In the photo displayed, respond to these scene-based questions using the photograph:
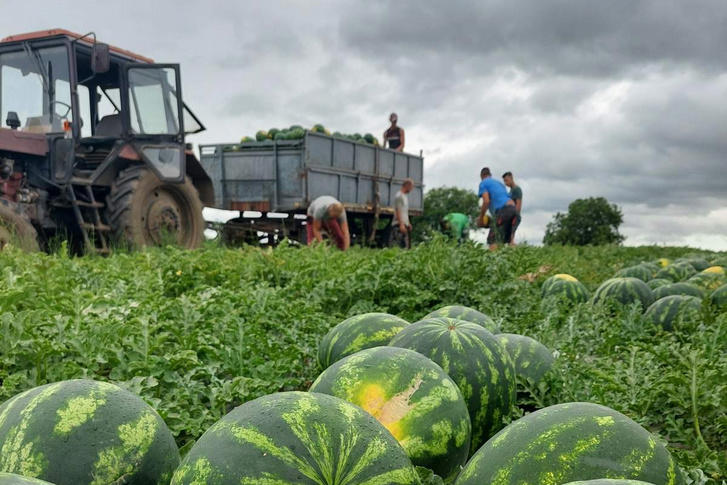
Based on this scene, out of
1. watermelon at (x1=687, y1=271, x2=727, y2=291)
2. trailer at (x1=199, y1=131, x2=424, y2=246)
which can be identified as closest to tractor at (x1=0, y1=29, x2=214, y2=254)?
trailer at (x1=199, y1=131, x2=424, y2=246)

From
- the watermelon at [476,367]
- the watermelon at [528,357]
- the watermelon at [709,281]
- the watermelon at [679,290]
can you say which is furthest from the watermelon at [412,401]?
the watermelon at [709,281]

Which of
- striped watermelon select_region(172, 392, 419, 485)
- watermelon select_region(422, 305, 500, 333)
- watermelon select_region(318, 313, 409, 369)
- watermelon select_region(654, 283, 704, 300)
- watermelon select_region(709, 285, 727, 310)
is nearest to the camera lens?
striped watermelon select_region(172, 392, 419, 485)

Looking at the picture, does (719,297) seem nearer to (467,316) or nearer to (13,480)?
(467,316)

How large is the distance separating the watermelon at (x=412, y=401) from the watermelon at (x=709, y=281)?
15.3 feet

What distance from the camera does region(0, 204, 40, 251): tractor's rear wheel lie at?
344 inches

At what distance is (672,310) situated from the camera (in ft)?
16.5

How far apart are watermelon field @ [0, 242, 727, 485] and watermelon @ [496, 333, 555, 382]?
1 centimetres

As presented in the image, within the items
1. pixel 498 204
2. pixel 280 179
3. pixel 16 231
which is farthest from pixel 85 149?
pixel 498 204

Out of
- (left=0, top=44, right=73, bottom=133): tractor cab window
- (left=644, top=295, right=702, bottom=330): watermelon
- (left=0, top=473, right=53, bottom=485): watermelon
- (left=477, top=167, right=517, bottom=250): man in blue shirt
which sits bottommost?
(left=644, top=295, right=702, bottom=330): watermelon

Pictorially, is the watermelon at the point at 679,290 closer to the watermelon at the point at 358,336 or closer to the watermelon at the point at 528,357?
the watermelon at the point at 528,357

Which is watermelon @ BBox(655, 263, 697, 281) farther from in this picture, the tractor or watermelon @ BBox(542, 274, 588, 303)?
the tractor

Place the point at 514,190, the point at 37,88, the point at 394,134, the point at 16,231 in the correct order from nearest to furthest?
the point at 16,231, the point at 37,88, the point at 514,190, the point at 394,134

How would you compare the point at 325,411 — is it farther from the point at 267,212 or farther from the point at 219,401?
the point at 267,212

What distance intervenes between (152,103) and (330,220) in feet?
12.7
